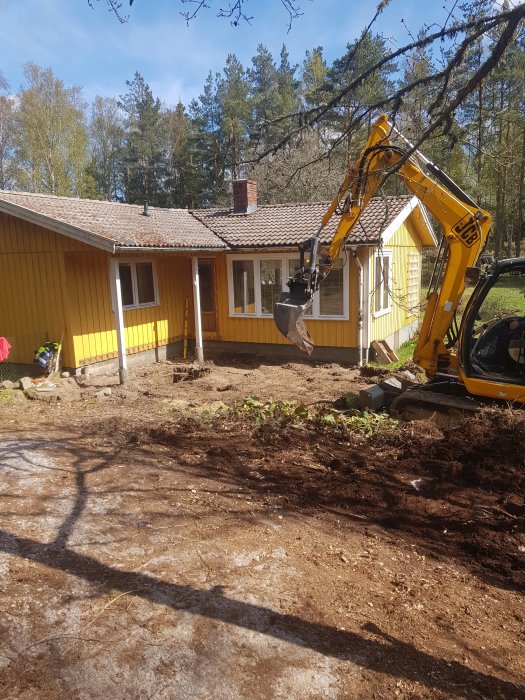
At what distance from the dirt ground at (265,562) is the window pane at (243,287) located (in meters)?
7.14

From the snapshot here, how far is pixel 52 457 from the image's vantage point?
21.9ft

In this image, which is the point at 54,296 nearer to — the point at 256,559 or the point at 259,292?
the point at 259,292

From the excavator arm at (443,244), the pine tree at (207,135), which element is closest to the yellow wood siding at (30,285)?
the excavator arm at (443,244)

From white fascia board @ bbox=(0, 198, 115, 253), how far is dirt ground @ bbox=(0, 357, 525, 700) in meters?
4.07

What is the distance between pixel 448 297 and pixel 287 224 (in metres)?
7.81

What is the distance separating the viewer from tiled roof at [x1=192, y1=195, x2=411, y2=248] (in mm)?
12992

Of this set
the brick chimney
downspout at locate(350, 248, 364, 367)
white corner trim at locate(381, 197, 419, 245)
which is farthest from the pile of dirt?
the brick chimney

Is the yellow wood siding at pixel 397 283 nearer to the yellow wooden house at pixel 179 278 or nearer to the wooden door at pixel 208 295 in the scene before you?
the yellow wooden house at pixel 179 278

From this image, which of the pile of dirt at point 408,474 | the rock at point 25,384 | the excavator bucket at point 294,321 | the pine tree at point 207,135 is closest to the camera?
the pile of dirt at point 408,474

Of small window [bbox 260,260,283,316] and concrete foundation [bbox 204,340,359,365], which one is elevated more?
small window [bbox 260,260,283,316]

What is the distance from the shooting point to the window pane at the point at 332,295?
13148 mm

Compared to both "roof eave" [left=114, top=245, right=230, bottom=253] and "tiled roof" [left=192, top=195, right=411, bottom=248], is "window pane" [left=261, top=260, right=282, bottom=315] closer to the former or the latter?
"tiled roof" [left=192, top=195, right=411, bottom=248]

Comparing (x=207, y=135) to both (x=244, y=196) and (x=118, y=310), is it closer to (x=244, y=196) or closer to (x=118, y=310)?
(x=244, y=196)

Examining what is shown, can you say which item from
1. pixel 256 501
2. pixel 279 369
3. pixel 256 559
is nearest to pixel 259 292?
pixel 279 369
